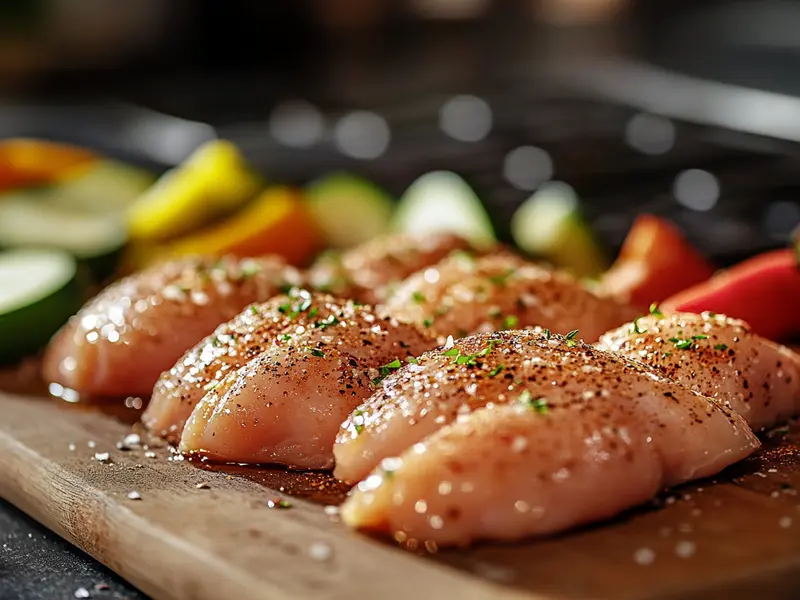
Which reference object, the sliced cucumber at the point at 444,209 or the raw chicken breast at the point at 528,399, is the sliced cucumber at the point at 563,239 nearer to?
the sliced cucumber at the point at 444,209

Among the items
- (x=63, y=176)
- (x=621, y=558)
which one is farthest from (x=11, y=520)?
(x=63, y=176)

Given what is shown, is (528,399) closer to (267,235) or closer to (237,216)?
(267,235)

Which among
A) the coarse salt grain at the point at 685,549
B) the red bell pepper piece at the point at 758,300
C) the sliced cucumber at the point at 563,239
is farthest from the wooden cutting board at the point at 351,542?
the sliced cucumber at the point at 563,239

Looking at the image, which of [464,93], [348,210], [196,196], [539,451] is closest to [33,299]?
[196,196]

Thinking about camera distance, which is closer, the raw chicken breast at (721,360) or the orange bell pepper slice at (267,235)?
the raw chicken breast at (721,360)

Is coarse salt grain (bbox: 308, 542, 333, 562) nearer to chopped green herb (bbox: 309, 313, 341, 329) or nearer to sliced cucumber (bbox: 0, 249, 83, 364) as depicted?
chopped green herb (bbox: 309, 313, 341, 329)

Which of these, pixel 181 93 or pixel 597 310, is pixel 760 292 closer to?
pixel 597 310
